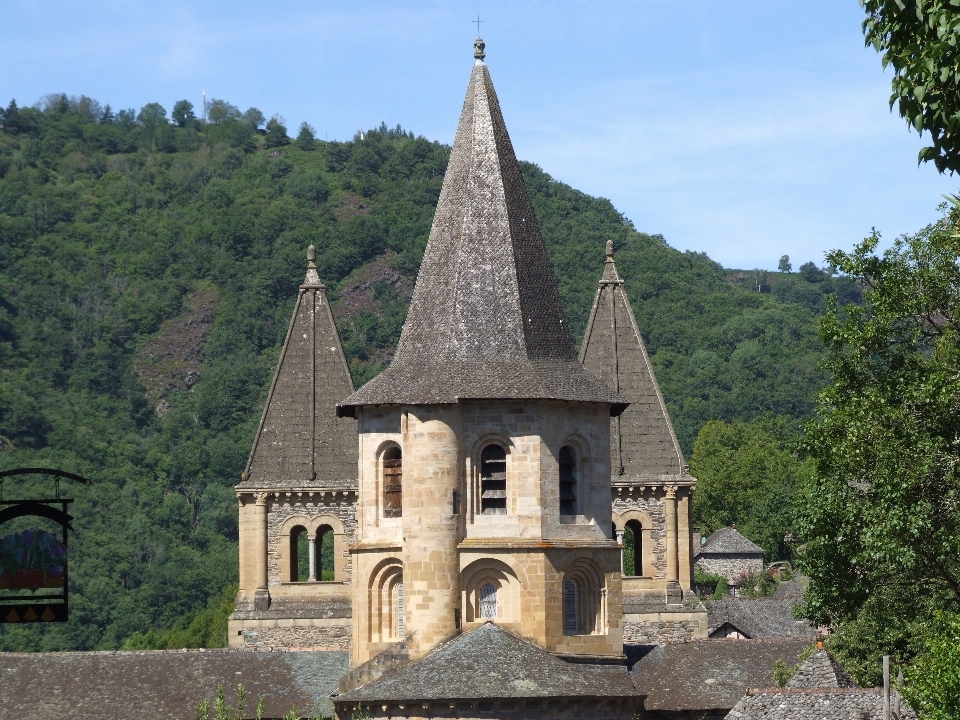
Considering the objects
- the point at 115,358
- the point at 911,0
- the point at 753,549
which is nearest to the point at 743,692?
the point at 911,0

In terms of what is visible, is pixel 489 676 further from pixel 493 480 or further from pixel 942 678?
pixel 942 678

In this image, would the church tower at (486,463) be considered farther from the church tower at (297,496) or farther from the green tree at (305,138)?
the green tree at (305,138)

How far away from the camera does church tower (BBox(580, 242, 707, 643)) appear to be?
59.0 m

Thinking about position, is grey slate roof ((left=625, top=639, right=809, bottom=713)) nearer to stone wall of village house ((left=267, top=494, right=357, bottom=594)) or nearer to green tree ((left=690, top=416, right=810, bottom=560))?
stone wall of village house ((left=267, top=494, right=357, bottom=594))

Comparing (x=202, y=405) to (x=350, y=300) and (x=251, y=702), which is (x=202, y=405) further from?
(x=251, y=702)

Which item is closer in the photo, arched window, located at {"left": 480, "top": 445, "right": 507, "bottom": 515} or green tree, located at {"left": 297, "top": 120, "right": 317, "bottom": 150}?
arched window, located at {"left": 480, "top": 445, "right": 507, "bottom": 515}

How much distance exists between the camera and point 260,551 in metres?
61.7

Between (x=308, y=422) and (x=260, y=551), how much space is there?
3.48 m

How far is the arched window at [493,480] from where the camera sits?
4781 centimetres

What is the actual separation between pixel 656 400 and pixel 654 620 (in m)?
→ 5.51

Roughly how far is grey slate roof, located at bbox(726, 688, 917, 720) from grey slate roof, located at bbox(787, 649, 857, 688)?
9.51 ft

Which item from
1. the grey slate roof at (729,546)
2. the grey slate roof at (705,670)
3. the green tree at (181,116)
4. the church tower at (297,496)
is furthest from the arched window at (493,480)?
the green tree at (181,116)

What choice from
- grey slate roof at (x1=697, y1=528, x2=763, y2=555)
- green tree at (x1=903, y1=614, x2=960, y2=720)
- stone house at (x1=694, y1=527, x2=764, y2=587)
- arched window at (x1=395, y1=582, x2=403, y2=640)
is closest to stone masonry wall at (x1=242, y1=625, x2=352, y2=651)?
arched window at (x1=395, y1=582, x2=403, y2=640)

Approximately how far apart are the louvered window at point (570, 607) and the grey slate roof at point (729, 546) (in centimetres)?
5770
